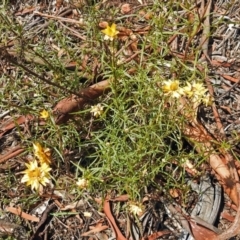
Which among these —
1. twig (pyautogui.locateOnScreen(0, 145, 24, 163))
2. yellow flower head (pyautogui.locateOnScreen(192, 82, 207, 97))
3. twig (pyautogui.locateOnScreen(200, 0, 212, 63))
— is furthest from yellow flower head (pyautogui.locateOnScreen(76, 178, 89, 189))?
twig (pyautogui.locateOnScreen(200, 0, 212, 63))

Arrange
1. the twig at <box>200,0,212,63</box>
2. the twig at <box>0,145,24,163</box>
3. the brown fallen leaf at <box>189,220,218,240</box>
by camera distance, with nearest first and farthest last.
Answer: the brown fallen leaf at <box>189,220,218,240</box>
the twig at <box>0,145,24,163</box>
the twig at <box>200,0,212,63</box>

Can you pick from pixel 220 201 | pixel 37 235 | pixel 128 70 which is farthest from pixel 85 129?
pixel 220 201

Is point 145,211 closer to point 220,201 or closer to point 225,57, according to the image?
point 220,201

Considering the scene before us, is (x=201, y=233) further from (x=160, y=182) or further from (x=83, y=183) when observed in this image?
(x=83, y=183)

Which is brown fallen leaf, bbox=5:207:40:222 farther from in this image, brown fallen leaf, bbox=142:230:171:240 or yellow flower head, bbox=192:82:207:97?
yellow flower head, bbox=192:82:207:97

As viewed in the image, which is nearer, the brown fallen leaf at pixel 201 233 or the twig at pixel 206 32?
the brown fallen leaf at pixel 201 233

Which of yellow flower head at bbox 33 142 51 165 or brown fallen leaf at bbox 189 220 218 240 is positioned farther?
brown fallen leaf at bbox 189 220 218 240

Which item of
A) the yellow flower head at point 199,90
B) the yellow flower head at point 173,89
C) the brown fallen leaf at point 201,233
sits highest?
the yellow flower head at point 173,89

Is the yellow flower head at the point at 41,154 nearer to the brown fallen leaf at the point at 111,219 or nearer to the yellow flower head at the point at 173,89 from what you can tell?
the brown fallen leaf at the point at 111,219

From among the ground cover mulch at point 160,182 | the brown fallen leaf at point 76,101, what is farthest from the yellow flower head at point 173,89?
the brown fallen leaf at point 76,101

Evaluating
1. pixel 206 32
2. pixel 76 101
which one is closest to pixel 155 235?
pixel 76 101

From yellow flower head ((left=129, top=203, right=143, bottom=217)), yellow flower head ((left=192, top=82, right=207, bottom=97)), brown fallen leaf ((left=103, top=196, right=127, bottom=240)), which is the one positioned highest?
yellow flower head ((left=192, top=82, right=207, bottom=97))
